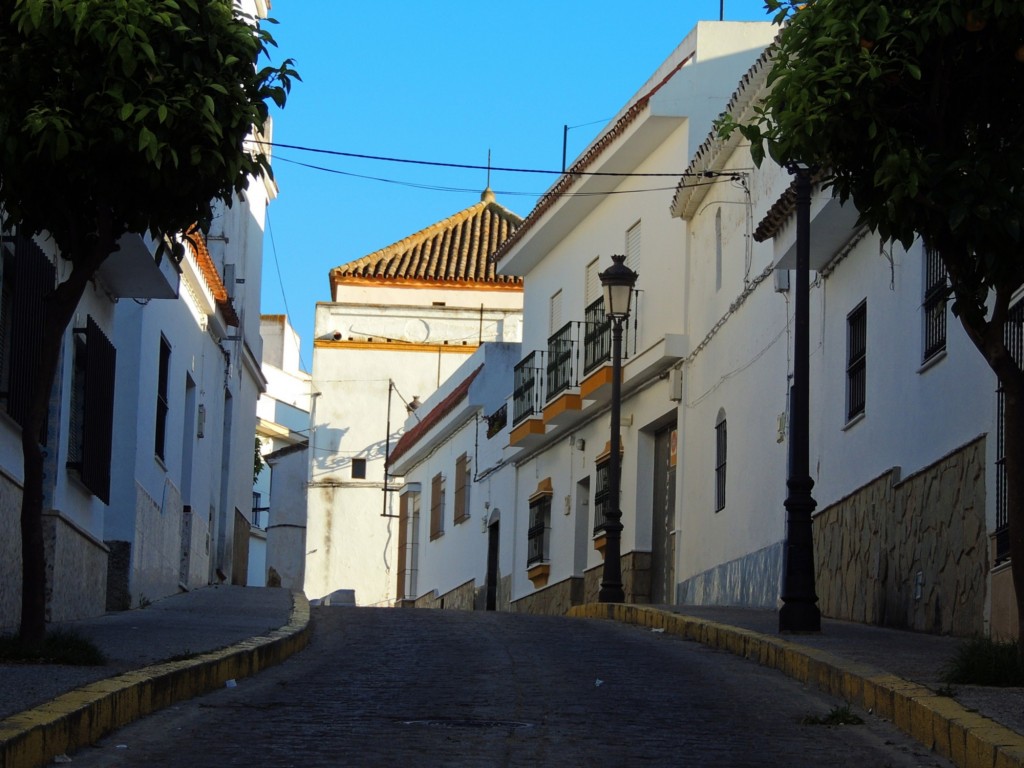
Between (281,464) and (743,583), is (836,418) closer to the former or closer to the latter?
(743,583)

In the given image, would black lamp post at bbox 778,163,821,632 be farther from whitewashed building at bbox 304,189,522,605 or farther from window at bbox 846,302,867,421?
whitewashed building at bbox 304,189,522,605

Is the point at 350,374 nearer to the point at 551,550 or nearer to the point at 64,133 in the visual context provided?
the point at 551,550

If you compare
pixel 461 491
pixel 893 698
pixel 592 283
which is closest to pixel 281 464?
pixel 461 491

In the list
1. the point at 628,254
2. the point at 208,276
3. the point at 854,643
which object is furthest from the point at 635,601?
the point at 854,643

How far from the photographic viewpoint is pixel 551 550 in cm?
2922

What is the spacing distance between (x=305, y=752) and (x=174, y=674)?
72.1 inches

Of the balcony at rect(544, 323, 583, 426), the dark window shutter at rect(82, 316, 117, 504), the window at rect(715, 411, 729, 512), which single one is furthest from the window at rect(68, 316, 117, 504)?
the balcony at rect(544, 323, 583, 426)

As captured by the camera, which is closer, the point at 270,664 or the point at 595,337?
the point at 270,664

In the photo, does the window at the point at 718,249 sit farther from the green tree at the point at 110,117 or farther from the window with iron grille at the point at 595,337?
the green tree at the point at 110,117

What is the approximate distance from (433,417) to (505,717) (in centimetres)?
2835

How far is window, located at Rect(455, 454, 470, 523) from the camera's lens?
35656 mm

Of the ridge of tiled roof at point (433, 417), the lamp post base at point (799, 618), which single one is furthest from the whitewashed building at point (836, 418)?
the ridge of tiled roof at point (433, 417)

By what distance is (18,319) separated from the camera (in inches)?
503

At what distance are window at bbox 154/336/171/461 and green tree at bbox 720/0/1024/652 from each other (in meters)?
11.5
